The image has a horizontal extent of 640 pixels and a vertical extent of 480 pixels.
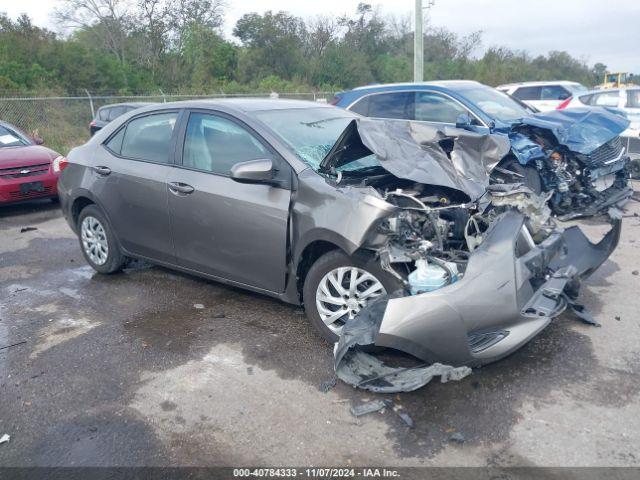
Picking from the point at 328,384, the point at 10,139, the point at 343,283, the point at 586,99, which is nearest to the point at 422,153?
the point at 343,283

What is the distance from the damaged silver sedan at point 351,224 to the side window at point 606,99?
949 cm

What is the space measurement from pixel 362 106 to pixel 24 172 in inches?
220

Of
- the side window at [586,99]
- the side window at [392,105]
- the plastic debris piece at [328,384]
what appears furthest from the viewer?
the side window at [586,99]

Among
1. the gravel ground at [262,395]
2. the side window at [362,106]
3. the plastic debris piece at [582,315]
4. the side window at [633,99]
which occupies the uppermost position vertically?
the side window at [633,99]

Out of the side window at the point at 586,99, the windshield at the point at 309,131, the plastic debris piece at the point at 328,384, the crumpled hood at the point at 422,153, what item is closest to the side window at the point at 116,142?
the windshield at the point at 309,131

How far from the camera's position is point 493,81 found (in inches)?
1475

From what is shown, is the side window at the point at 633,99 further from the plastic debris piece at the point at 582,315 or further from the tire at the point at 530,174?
the plastic debris piece at the point at 582,315

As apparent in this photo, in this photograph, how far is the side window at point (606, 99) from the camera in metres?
12.5

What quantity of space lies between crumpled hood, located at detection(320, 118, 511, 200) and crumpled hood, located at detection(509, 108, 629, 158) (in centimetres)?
249

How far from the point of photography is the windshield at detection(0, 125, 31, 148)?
9570 mm

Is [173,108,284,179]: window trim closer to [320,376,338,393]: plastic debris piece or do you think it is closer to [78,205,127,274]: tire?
[78,205,127,274]: tire

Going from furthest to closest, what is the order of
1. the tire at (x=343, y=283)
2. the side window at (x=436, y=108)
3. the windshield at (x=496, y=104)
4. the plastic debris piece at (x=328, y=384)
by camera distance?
the side window at (x=436, y=108) < the windshield at (x=496, y=104) < the tire at (x=343, y=283) < the plastic debris piece at (x=328, y=384)

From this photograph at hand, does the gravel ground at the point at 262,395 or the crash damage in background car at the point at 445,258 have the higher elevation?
the crash damage in background car at the point at 445,258

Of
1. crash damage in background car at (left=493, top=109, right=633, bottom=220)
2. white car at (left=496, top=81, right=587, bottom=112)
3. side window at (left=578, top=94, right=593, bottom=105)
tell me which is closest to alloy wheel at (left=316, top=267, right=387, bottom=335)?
crash damage in background car at (left=493, top=109, right=633, bottom=220)
